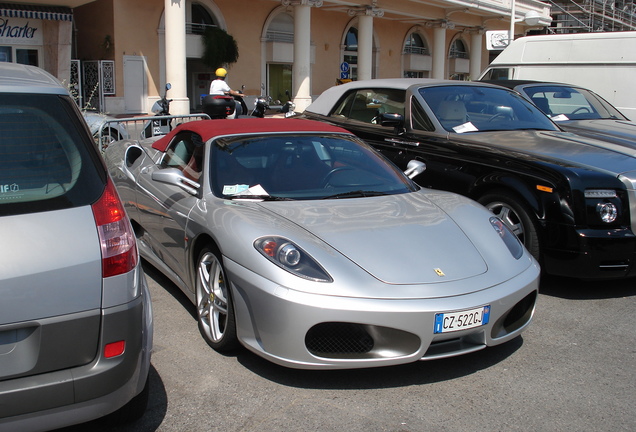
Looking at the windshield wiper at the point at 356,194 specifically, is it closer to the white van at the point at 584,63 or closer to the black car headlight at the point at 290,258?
the black car headlight at the point at 290,258

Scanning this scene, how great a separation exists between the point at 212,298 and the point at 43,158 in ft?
5.15

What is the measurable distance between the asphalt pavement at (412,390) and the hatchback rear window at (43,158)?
3.61 feet

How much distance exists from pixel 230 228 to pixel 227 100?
10.4 metres

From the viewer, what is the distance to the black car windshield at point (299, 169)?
4.36m

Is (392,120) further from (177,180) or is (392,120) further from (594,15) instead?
(594,15)

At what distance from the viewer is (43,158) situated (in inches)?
105

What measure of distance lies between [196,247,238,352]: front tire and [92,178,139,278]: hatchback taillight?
1022 millimetres

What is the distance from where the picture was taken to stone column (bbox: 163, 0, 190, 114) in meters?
19.2

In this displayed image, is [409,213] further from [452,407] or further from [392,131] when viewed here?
[392,131]

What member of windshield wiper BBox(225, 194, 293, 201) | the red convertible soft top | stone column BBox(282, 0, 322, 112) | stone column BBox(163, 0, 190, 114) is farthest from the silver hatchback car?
stone column BBox(282, 0, 322, 112)

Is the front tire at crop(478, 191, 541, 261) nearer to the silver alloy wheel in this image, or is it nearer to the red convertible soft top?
the red convertible soft top

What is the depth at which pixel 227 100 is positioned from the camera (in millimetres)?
13805

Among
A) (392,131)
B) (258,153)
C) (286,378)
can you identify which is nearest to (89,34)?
(392,131)

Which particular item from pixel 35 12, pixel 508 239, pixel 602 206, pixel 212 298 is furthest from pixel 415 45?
pixel 212 298
